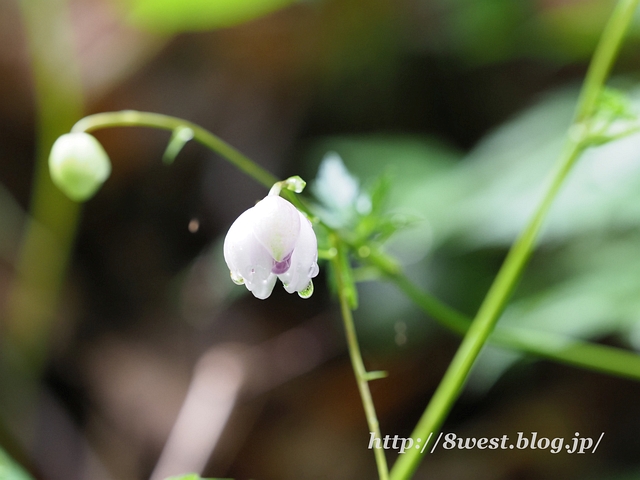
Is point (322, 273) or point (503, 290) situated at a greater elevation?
point (322, 273)

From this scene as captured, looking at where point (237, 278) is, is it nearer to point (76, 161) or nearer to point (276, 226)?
point (276, 226)

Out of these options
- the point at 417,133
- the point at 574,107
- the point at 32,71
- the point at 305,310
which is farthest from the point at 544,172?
the point at 32,71

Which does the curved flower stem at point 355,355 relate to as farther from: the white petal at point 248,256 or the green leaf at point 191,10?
the green leaf at point 191,10

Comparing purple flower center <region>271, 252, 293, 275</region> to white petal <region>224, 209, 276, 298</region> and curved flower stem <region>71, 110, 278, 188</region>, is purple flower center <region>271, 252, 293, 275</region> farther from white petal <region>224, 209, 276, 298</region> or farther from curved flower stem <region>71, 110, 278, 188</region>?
curved flower stem <region>71, 110, 278, 188</region>

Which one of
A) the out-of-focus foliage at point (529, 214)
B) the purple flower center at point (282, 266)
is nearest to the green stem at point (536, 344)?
the out-of-focus foliage at point (529, 214)

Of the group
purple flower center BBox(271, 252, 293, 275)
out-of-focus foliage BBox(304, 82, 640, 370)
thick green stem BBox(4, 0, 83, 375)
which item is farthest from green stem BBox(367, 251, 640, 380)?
thick green stem BBox(4, 0, 83, 375)

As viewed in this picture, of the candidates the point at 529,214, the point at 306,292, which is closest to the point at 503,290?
the point at 306,292
